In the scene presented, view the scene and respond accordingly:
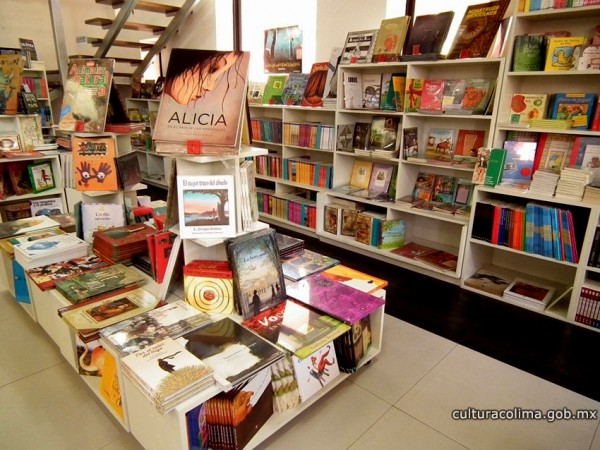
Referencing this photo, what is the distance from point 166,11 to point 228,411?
538 cm

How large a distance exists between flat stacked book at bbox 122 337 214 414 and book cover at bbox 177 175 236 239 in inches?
19.6

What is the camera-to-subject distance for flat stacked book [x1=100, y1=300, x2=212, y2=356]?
1545 millimetres

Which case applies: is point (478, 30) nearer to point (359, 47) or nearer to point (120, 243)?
point (359, 47)

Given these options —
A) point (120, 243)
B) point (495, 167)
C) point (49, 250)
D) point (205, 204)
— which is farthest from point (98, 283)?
point (495, 167)

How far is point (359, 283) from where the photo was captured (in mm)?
2084

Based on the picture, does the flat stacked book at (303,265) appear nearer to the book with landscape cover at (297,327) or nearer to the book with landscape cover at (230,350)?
the book with landscape cover at (297,327)

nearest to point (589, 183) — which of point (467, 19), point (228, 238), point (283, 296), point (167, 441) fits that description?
point (467, 19)

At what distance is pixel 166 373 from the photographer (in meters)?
1.37

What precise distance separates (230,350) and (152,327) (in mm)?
362

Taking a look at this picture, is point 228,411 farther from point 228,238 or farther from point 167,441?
point 228,238

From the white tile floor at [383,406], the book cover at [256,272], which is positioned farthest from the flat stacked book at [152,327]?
the white tile floor at [383,406]

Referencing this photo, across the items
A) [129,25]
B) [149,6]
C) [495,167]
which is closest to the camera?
[495,167]

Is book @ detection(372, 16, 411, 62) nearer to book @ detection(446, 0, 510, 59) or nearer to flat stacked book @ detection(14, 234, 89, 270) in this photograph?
book @ detection(446, 0, 510, 59)

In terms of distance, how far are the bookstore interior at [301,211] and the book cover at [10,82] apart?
0.02 meters
